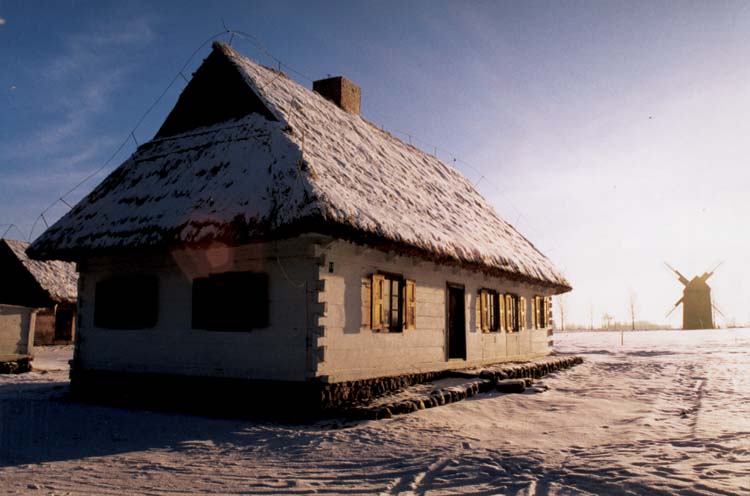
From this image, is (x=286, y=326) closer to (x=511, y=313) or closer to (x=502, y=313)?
(x=502, y=313)

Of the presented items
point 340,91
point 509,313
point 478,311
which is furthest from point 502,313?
point 340,91

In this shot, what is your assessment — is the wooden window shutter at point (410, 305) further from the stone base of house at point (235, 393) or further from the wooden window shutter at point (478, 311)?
the wooden window shutter at point (478, 311)

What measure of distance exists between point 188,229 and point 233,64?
394 centimetres

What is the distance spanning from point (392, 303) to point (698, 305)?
184 feet

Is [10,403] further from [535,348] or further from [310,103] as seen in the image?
[535,348]

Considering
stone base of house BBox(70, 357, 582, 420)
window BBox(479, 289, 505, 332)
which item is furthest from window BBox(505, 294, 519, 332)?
stone base of house BBox(70, 357, 582, 420)

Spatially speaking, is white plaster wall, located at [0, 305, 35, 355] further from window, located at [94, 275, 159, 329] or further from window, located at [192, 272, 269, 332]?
window, located at [192, 272, 269, 332]

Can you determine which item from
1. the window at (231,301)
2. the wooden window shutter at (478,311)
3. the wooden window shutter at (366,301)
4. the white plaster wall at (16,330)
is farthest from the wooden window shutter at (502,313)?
the white plaster wall at (16,330)

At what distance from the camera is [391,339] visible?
32.2 ft

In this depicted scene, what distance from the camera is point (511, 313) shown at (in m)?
15.2

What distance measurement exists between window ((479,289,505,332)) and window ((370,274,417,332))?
3201 mm

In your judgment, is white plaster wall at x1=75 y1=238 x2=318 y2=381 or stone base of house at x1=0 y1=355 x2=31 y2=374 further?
stone base of house at x1=0 y1=355 x2=31 y2=374

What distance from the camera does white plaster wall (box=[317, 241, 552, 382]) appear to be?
8398 mm

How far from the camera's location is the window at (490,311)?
43.6ft
